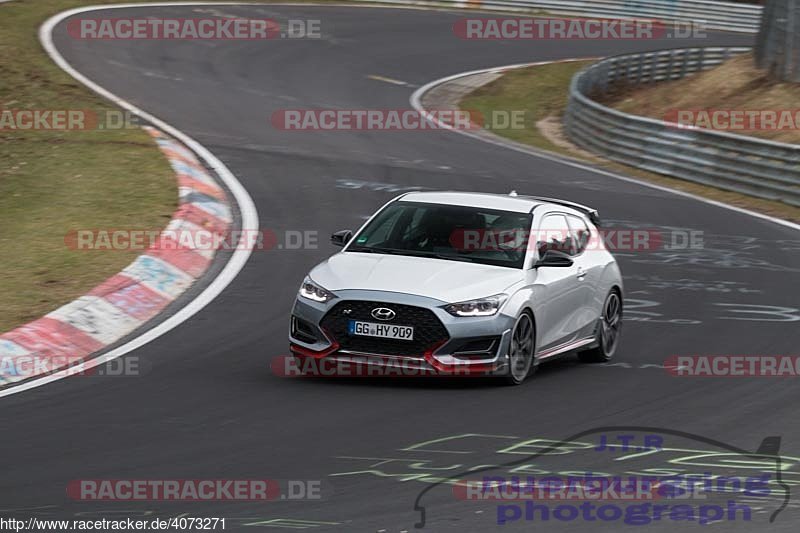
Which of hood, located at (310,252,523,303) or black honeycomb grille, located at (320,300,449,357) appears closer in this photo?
black honeycomb grille, located at (320,300,449,357)

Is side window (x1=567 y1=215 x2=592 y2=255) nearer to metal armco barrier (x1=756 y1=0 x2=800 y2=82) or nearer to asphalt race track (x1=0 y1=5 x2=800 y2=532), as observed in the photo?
asphalt race track (x1=0 y1=5 x2=800 y2=532)

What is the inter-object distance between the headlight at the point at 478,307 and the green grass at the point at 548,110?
1200 centimetres

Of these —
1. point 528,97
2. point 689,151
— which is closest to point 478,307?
point 689,151

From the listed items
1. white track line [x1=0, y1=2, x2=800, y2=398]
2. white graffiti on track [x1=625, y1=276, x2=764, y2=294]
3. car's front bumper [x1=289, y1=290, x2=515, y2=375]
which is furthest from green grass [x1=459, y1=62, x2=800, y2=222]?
car's front bumper [x1=289, y1=290, x2=515, y2=375]

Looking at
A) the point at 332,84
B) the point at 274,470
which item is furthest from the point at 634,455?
the point at 332,84

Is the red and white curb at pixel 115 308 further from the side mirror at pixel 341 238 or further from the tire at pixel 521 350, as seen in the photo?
the tire at pixel 521 350

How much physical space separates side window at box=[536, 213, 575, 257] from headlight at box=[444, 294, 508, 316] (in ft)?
3.52

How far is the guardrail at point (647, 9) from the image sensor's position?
49688 mm

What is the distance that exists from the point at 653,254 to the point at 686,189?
6681 millimetres

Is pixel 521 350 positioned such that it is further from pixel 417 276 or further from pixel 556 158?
pixel 556 158

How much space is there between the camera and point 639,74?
37.4m

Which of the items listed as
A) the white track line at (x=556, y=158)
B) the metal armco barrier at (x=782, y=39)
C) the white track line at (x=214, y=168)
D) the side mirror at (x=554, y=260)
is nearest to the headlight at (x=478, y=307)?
the side mirror at (x=554, y=260)

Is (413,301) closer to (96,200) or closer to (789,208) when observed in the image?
(96,200)

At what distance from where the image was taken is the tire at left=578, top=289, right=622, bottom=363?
41.1 feet
